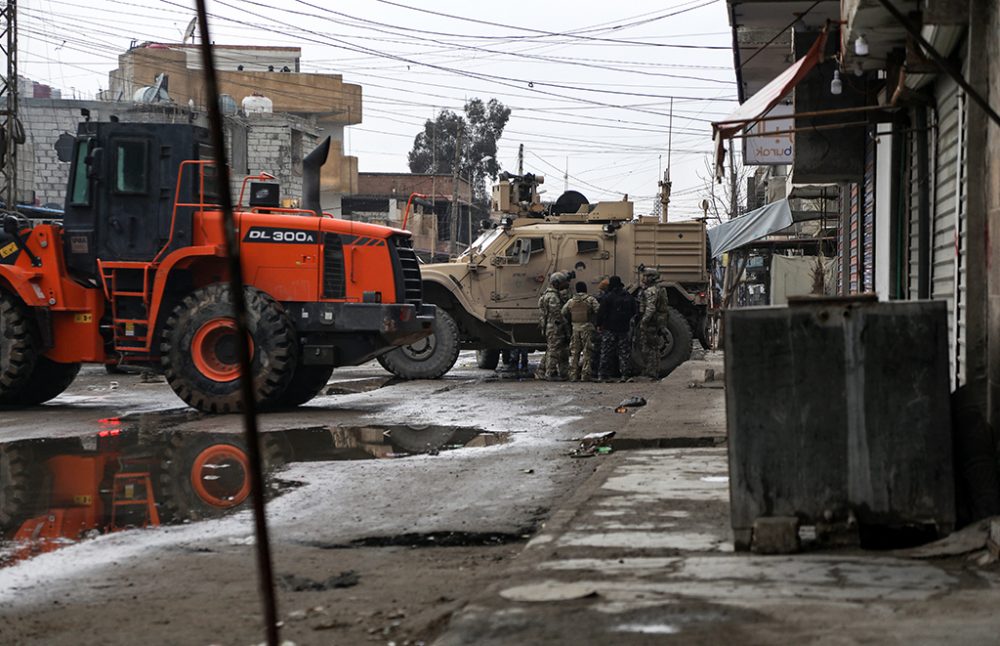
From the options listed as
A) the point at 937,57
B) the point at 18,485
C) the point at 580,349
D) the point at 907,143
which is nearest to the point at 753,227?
the point at 580,349

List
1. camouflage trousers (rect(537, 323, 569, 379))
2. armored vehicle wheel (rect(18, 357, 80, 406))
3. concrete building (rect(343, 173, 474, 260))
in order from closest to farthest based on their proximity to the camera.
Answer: armored vehicle wheel (rect(18, 357, 80, 406)) < camouflage trousers (rect(537, 323, 569, 379)) < concrete building (rect(343, 173, 474, 260))

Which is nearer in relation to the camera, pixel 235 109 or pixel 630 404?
pixel 630 404

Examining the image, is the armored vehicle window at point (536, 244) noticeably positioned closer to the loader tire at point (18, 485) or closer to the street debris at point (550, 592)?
the loader tire at point (18, 485)

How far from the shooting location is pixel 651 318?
19.2 meters

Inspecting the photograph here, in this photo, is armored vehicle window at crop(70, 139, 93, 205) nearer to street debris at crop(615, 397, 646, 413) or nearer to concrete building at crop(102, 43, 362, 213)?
street debris at crop(615, 397, 646, 413)

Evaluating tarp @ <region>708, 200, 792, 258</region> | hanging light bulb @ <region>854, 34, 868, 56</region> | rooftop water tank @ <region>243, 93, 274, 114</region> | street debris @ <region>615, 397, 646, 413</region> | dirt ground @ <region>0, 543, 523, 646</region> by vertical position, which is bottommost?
dirt ground @ <region>0, 543, 523, 646</region>

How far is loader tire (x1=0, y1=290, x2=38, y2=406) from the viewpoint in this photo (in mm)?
13422

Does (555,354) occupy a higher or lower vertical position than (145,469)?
higher

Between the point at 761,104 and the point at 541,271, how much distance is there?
10532mm

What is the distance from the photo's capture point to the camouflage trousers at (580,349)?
60.2 ft

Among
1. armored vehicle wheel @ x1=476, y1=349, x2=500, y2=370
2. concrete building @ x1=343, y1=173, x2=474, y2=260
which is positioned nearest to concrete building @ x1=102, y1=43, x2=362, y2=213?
concrete building @ x1=343, y1=173, x2=474, y2=260

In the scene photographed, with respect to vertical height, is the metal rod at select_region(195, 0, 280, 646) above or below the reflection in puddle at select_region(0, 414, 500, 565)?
above

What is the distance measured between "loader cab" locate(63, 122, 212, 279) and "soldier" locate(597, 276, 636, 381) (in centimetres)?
690

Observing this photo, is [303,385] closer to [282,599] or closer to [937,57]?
[282,599]
